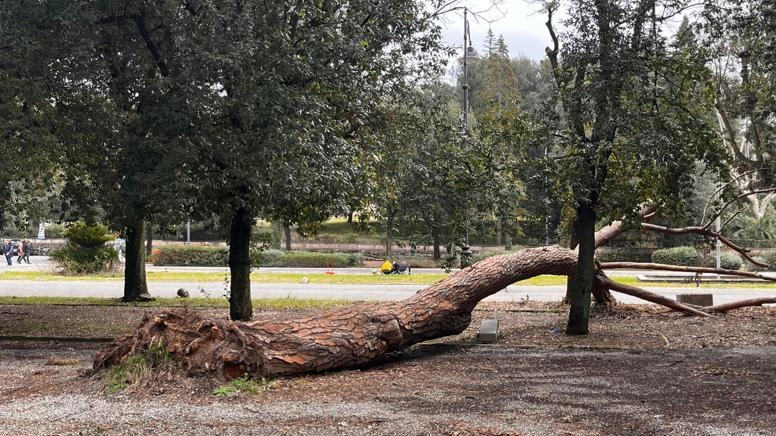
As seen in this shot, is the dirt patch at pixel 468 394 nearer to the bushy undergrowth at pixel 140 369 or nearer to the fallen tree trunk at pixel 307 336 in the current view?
the bushy undergrowth at pixel 140 369

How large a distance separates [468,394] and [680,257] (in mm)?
26049

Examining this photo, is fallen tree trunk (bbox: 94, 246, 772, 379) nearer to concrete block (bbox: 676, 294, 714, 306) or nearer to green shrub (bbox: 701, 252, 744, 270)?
concrete block (bbox: 676, 294, 714, 306)

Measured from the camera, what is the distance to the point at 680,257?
3095 cm

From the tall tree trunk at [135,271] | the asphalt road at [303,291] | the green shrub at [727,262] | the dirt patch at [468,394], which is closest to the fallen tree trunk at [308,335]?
the dirt patch at [468,394]

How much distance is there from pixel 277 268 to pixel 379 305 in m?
23.1

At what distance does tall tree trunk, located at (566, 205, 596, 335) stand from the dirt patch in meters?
0.28

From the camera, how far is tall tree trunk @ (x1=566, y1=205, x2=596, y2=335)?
36.7 feet

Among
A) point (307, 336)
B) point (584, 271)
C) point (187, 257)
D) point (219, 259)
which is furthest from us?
point (187, 257)

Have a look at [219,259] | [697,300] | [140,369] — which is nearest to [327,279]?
[219,259]

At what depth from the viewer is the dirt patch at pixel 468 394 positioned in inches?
237

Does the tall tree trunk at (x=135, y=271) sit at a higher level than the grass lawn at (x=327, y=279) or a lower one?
higher

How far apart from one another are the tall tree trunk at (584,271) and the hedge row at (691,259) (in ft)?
67.9

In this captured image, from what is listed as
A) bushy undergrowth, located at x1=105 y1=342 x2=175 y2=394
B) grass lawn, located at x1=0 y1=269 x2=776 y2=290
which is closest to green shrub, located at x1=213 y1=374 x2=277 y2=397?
bushy undergrowth, located at x1=105 y1=342 x2=175 y2=394

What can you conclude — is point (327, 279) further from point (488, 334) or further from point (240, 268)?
point (488, 334)
